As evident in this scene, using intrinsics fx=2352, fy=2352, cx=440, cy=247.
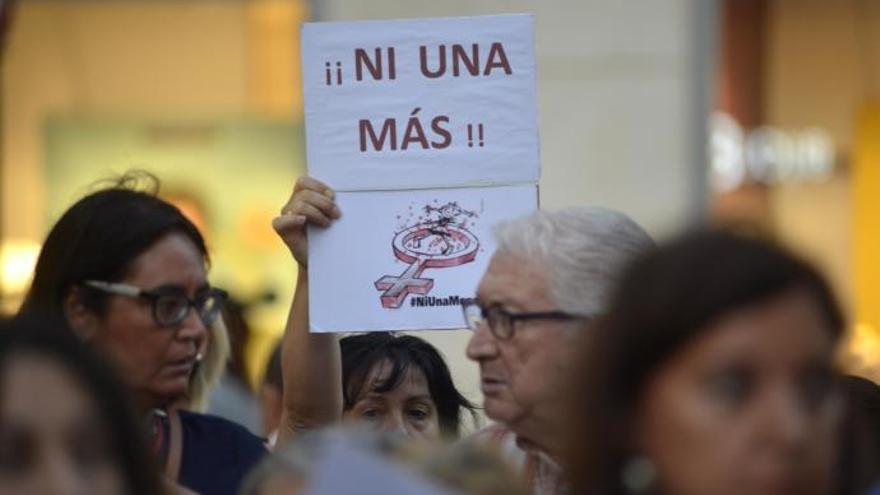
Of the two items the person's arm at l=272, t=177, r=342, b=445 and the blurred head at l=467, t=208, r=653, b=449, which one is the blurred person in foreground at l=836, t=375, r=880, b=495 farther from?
the person's arm at l=272, t=177, r=342, b=445

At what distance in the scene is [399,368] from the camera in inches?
207

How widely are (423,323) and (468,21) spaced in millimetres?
616

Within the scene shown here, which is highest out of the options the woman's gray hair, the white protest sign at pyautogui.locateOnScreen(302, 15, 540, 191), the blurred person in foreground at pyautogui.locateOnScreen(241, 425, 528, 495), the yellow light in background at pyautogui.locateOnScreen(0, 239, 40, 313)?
the white protest sign at pyautogui.locateOnScreen(302, 15, 540, 191)

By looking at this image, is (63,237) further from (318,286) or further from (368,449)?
(368,449)

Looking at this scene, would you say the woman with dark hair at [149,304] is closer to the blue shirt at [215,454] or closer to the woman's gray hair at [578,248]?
the blue shirt at [215,454]

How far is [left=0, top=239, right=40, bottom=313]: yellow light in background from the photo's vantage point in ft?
54.7

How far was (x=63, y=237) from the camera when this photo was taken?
4891 millimetres

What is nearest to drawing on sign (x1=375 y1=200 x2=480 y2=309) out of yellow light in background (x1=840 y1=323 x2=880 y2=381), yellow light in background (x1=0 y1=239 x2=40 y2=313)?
yellow light in background (x1=840 y1=323 x2=880 y2=381)

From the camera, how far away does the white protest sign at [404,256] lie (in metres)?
4.71

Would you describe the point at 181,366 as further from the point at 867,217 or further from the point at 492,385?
the point at 867,217

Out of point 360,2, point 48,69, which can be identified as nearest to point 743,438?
point 360,2

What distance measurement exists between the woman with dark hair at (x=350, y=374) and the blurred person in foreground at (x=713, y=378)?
1922mm

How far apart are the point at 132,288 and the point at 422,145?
0.67 m

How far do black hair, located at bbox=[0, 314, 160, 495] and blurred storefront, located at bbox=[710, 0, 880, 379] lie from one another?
15697 millimetres
